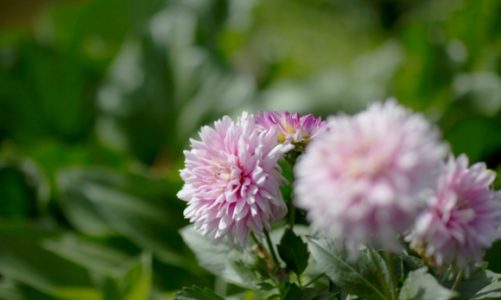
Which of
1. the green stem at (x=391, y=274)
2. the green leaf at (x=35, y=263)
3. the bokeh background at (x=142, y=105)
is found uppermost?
the bokeh background at (x=142, y=105)

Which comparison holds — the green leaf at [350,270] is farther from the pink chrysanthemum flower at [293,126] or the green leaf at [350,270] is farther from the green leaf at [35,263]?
the green leaf at [35,263]

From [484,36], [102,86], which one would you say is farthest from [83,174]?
[484,36]

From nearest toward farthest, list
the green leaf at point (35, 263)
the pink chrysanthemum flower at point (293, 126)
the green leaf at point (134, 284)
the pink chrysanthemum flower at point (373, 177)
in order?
1. the pink chrysanthemum flower at point (373, 177)
2. the pink chrysanthemum flower at point (293, 126)
3. the green leaf at point (134, 284)
4. the green leaf at point (35, 263)

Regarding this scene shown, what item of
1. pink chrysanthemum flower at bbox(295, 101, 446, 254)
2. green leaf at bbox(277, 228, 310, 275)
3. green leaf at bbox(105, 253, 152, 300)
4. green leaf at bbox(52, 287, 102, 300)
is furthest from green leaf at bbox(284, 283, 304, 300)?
green leaf at bbox(52, 287, 102, 300)

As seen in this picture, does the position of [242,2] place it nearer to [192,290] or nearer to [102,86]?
[102,86]

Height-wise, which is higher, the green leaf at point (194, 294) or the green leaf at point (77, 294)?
the green leaf at point (77, 294)

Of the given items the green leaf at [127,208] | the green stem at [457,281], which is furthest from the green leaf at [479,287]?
the green leaf at [127,208]

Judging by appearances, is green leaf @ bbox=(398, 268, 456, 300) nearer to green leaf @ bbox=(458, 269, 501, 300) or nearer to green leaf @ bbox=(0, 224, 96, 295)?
green leaf @ bbox=(458, 269, 501, 300)

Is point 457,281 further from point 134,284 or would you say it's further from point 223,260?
point 134,284
